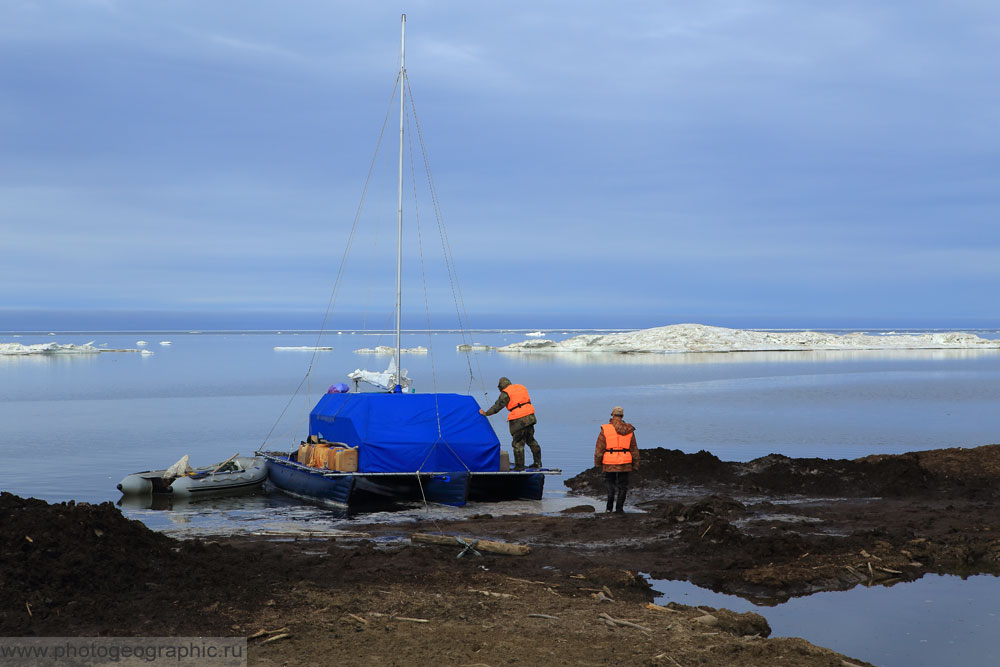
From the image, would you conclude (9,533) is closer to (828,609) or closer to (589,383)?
(828,609)

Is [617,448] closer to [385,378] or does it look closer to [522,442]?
[522,442]

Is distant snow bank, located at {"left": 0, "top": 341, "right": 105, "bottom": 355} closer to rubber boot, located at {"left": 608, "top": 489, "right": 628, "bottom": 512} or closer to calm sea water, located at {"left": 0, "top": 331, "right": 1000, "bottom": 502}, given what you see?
calm sea water, located at {"left": 0, "top": 331, "right": 1000, "bottom": 502}

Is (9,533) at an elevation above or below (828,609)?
above

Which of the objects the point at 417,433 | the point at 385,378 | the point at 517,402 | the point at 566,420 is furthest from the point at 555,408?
the point at 417,433

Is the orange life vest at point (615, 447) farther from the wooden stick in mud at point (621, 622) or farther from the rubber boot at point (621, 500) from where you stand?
the wooden stick in mud at point (621, 622)

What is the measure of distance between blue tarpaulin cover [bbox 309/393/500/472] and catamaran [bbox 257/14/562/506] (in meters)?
0.02

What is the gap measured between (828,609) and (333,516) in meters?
9.93

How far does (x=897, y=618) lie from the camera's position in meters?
10.2

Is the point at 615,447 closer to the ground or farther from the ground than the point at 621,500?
farther from the ground

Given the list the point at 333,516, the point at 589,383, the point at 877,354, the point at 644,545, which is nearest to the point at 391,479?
the point at 333,516

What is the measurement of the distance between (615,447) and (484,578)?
599 cm

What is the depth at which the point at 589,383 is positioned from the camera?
5500 cm

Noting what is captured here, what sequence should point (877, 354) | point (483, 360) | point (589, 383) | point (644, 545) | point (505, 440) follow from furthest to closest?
1. point (877, 354)
2. point (483, 360)
3. point (589, 383)
4. point (505, 440)
5. point (644, 545)

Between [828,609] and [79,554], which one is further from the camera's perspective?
[828,609]
